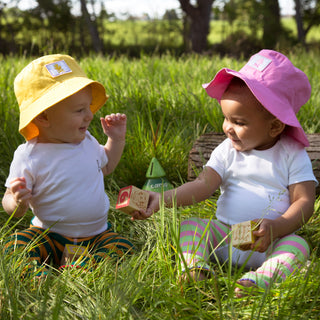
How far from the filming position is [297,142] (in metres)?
A: 2.25

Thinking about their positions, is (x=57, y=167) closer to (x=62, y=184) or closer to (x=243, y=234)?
(x=62, y=184)

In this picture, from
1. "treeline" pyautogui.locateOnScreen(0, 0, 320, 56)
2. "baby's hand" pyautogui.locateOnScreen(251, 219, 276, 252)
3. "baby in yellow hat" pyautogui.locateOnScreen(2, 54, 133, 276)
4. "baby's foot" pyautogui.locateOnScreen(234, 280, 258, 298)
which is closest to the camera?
"baby's foot" pyautogui.locateOnScreen(234, 280, 258, 298)

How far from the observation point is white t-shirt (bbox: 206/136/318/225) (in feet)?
7.16

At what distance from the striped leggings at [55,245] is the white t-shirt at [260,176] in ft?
1.92

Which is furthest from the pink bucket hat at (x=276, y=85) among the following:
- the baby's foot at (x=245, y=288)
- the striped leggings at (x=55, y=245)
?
the striped leggings at (x=55, y=245)

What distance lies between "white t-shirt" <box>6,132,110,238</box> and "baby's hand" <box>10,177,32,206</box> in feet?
0.45

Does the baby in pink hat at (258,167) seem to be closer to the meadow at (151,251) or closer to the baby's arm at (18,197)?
the meadow at (151,251)

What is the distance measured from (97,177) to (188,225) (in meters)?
0.57

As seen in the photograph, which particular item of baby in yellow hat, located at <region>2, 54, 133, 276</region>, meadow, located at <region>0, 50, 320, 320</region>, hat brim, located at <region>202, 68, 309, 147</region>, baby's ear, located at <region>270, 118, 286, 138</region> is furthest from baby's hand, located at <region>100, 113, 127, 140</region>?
Answer: baby's ear, located at <region>270, 118, 286, 138</region>

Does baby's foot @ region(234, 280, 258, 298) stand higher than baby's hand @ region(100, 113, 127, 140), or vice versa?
baby's hand @ region(100, 113, 127, 140)

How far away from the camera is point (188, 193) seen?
2223 millimetres

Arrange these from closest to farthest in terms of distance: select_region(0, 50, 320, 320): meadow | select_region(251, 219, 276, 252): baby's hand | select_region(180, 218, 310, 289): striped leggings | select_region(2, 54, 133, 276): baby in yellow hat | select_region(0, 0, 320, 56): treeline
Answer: select_region(0, 50, 320, 320): meadow, select_region(180, 218, 310, 289): striped leggings, select_region(251, 219, 276, 252): baby's hand, select_region(2, 54, 133, 276): baby in yellow hat, select_region(0, 0, 320, 56): treeline

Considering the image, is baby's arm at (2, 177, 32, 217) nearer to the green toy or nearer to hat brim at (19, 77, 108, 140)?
hat brim at (19, 77, 108, 140)

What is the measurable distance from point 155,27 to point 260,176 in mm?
11919
